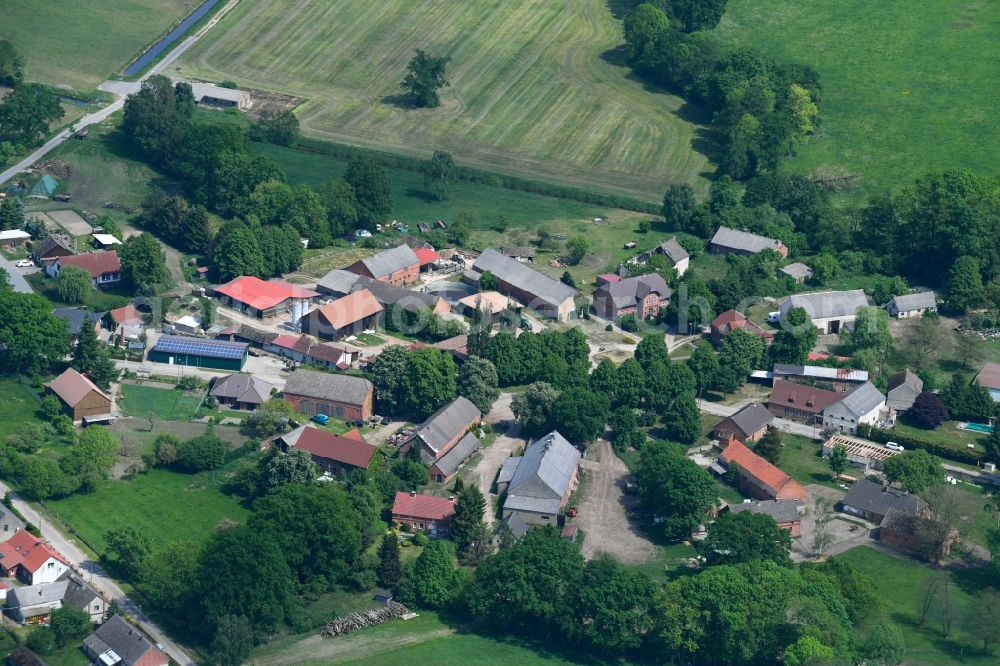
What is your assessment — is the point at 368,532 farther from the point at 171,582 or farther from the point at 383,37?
the point at 383,37

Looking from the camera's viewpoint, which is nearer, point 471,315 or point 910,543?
point 910,543

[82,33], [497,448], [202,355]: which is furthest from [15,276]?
[82,33]

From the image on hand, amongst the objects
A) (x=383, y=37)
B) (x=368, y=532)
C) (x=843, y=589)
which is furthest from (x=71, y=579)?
(x=383, y=37)

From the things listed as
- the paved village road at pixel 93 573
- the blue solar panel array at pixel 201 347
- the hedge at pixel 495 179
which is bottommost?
the hedge at pixel 495 179

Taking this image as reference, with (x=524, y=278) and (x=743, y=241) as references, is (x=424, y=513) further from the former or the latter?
(x=743, y=241)

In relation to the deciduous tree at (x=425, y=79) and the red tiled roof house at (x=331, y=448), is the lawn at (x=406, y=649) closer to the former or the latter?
the red tiled roof house at (x=331, y=448)

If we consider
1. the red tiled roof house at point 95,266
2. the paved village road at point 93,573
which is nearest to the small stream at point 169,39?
the red tiled roof house at point 95,266
